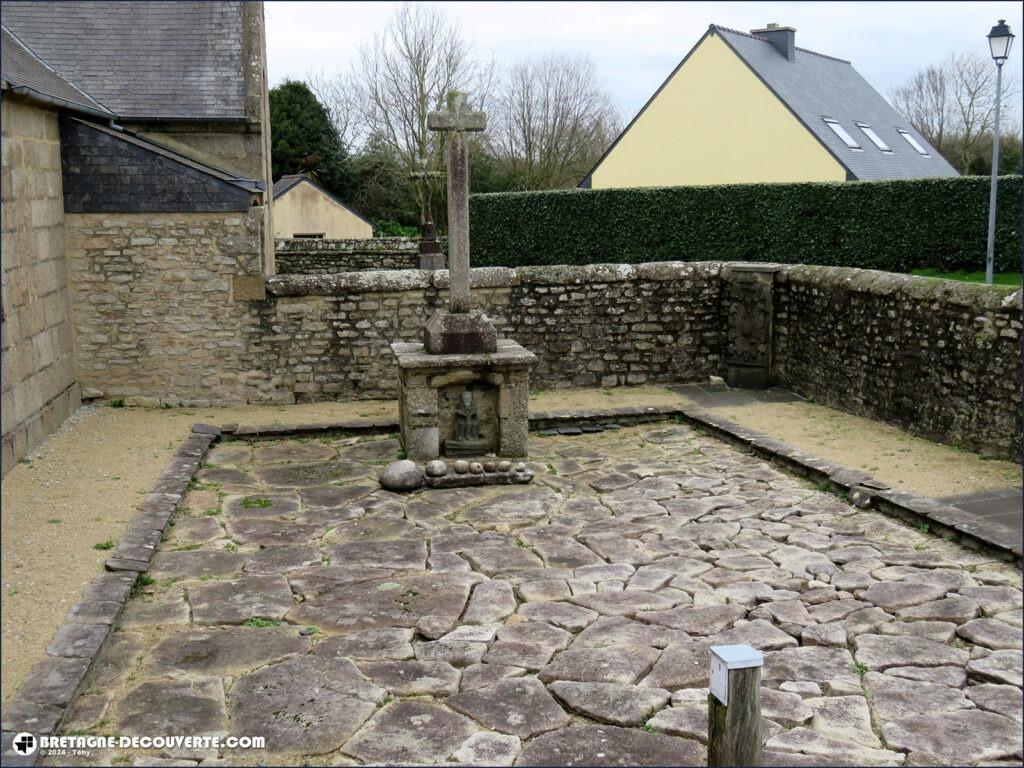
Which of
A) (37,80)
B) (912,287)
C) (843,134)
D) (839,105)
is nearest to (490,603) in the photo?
(912,287)

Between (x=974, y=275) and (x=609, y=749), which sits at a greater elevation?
(x=974, y=275)

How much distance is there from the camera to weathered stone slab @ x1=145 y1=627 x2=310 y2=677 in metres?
4.93

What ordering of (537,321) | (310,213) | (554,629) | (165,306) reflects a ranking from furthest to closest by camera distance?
1. (310,213)
2. (537,321)
3. (165,306)
4. (554,629)

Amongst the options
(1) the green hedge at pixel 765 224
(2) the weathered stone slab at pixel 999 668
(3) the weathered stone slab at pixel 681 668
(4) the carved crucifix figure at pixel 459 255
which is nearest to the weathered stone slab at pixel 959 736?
(2) the weathered stone slab at pixel 999 668

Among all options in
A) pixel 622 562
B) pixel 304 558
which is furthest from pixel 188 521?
pixel 622 562

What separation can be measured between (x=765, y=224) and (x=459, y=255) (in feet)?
40.3

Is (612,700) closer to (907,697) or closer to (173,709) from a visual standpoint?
(907,697)

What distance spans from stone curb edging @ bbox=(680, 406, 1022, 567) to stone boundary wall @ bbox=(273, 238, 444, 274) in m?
13.6

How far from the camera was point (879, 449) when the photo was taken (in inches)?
363

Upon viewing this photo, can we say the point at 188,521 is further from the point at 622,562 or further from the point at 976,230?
the point at 976,230

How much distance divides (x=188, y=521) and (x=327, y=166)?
31854 mm

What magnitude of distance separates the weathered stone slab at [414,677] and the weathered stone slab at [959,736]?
82.8 inches

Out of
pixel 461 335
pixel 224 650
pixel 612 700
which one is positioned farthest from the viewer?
pixel 461 335

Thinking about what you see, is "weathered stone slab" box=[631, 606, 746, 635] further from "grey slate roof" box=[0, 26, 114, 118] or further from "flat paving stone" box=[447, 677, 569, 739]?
"grey slate roof" box=[0, 26, 114, 118]
